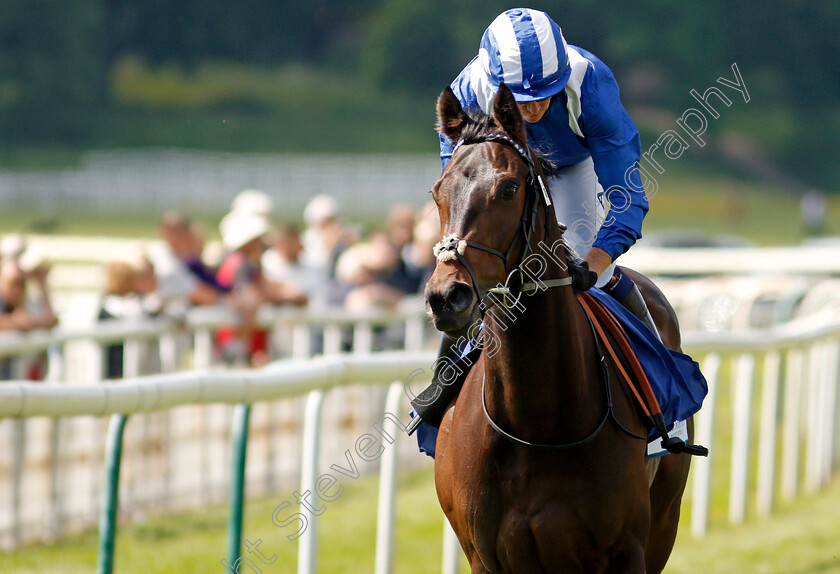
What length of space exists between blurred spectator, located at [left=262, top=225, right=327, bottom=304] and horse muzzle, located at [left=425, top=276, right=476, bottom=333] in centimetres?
643

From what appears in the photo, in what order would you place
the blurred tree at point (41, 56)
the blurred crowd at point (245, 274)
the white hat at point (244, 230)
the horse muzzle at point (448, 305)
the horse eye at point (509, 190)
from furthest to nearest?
→ the blurred tree at point (41, 56) < the white hat at point (244, 230) < the blurred crowd at point (245, 274) < the horse eye at point (509, 190) < the horse muzzle at point (448, 305)

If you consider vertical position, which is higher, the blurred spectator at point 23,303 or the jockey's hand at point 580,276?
the jockey's hand at point 580,276

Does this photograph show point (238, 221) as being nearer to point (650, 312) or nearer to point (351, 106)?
point (650, 312)

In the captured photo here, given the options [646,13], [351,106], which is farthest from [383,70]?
[646,13]

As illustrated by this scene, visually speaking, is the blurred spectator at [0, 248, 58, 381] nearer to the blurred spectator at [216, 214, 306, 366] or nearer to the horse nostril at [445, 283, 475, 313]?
the blurred spectator at [216, 214, 306, 366]

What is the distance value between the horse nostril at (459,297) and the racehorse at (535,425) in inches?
10.1

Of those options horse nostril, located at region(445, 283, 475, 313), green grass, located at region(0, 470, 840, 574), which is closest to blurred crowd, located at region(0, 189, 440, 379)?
green grass, located at region(0, 470, 840, 574)

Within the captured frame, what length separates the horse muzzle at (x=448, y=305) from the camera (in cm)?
260

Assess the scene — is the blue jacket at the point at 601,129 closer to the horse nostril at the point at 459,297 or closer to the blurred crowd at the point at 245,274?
the horse nostril at the point at 459,297

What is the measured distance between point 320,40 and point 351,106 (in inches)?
225

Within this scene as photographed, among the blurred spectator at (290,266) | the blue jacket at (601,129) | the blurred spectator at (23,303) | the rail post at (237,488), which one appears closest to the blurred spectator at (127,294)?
the blurred spectator at (23,303)

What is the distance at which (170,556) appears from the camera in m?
5.42

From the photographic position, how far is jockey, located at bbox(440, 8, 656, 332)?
3.24 meters

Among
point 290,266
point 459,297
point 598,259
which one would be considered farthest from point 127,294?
point 459,297
